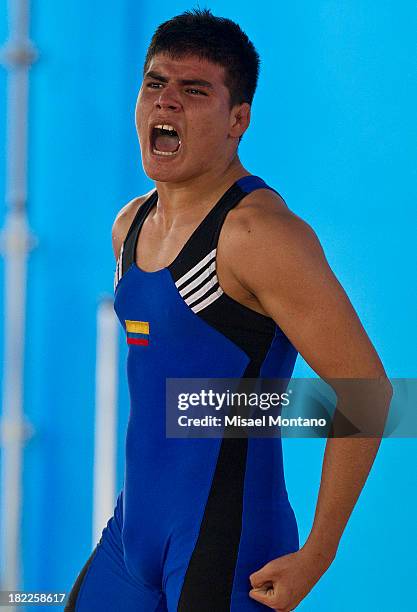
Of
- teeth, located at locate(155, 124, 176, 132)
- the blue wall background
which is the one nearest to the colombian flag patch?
teeth, located at locate(155, 124, 176, 132)

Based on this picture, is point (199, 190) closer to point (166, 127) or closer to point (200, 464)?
point (166, 127)

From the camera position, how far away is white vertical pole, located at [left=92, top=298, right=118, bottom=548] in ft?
8.26

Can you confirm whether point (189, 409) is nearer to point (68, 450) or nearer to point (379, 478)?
point (379, 478)

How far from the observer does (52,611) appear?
2689 mm

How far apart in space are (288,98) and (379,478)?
0.84m

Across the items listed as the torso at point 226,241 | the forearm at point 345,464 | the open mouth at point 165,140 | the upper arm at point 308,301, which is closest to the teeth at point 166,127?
the open mouth at point 165,140

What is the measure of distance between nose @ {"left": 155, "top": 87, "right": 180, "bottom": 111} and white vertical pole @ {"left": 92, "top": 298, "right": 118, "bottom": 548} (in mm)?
1127

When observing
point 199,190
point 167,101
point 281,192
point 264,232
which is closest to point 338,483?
point 264,232

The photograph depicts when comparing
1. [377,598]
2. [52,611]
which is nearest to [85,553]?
[52,611]

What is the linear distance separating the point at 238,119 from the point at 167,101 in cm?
11

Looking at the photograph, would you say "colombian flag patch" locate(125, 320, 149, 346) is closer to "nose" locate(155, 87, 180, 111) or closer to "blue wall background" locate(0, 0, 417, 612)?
"nose" locate(155, 87, 180, 111)

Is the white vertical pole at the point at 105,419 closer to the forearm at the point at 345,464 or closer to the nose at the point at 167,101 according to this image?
the nose at the point at 167,101

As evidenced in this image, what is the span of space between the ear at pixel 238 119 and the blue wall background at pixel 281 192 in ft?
2.27

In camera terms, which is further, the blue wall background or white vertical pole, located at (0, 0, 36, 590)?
white vertical pole, located at (0, 0, 36, 590)
